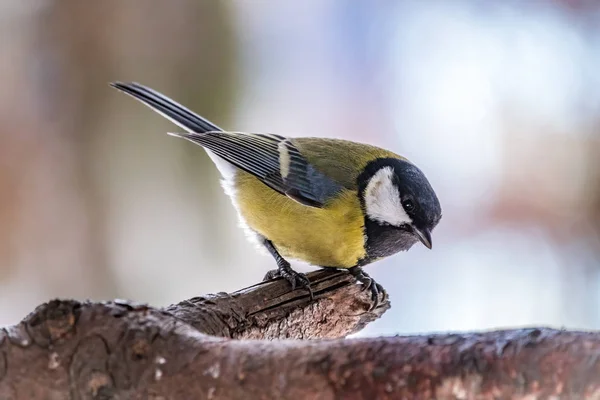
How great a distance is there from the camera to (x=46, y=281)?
219 cm

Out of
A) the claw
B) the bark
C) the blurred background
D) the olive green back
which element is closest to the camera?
the bark

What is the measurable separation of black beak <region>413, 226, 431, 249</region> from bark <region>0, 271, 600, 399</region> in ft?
2.24

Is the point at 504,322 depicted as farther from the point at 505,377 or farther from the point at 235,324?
the point at 505,377

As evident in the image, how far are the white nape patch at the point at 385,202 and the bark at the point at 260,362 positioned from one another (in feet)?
2.22

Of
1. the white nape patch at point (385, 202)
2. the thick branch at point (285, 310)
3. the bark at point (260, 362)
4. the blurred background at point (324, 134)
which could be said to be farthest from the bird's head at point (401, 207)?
the blurred background at point (324, 134)

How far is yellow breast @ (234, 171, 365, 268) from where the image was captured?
49.5 inches

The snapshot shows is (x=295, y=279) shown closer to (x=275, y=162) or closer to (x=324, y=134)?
(x=275, y=162)

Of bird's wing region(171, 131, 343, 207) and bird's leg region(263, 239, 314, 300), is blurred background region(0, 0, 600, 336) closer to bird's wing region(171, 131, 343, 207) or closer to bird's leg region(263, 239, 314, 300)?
bird's wing region(171, 131, 343, 207)

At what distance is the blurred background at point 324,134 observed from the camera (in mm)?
2158

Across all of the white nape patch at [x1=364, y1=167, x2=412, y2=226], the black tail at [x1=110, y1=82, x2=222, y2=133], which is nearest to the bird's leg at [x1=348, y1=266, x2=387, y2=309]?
the white nape patch at [x1=364, y1=167, x2=412, y2=226]

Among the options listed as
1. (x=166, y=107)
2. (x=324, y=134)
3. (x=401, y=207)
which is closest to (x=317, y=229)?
(x=401, y=207)

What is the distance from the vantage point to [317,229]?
4.14ft

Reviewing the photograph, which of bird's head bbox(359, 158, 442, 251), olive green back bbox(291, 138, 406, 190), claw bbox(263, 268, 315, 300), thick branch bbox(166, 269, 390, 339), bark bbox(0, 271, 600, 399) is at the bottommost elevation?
bark bbox(0, 271, 600, 399)

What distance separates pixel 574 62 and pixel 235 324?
5.89 ft
